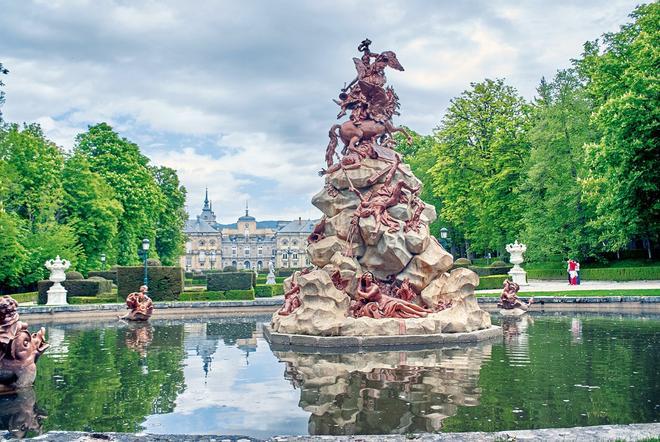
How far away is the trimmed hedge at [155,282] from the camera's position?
113 ft

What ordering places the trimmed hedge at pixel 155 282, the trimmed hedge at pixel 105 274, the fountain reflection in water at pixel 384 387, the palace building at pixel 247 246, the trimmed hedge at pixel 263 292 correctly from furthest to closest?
the palace building at pixel 247 246 < the trimmed hedge at pixel 105 274 < the trimmed hedge at pixel 263 292 < the trimmed hedge at pixel 155 282 < the fountain reflection in water at pixel 384 387

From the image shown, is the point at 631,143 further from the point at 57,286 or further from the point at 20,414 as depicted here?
the point at 57,286

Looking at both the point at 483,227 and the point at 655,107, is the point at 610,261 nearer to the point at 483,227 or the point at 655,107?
the point at 483,227

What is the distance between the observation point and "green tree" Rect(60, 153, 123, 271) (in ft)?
157

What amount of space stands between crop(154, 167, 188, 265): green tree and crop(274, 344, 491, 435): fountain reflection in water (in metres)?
53.9

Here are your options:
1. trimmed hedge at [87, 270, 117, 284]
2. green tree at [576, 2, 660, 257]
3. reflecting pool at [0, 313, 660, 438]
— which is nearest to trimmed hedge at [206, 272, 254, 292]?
trimmed hedge at [87, 270, 117, 284]

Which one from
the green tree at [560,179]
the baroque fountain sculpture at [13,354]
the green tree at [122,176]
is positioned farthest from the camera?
the green tree at [122,176]

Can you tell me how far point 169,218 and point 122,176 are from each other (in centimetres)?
1365

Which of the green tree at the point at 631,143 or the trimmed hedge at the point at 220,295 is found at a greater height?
the green tree at the point at 631,143

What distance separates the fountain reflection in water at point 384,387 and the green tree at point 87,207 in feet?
124

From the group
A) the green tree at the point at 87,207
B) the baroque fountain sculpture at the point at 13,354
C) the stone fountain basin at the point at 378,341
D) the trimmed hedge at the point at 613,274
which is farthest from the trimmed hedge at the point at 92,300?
the trimmed hedge at the point at 613,274

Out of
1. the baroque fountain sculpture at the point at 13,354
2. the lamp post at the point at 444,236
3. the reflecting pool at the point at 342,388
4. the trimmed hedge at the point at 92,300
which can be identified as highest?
the lamp post at the point at 444,236

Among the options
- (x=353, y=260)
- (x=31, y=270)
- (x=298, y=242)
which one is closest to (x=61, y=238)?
(x=31, y=270)

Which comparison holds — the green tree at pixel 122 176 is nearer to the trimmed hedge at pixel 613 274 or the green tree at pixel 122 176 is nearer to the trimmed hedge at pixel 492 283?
the trimmed hedge at pixel 492 283
